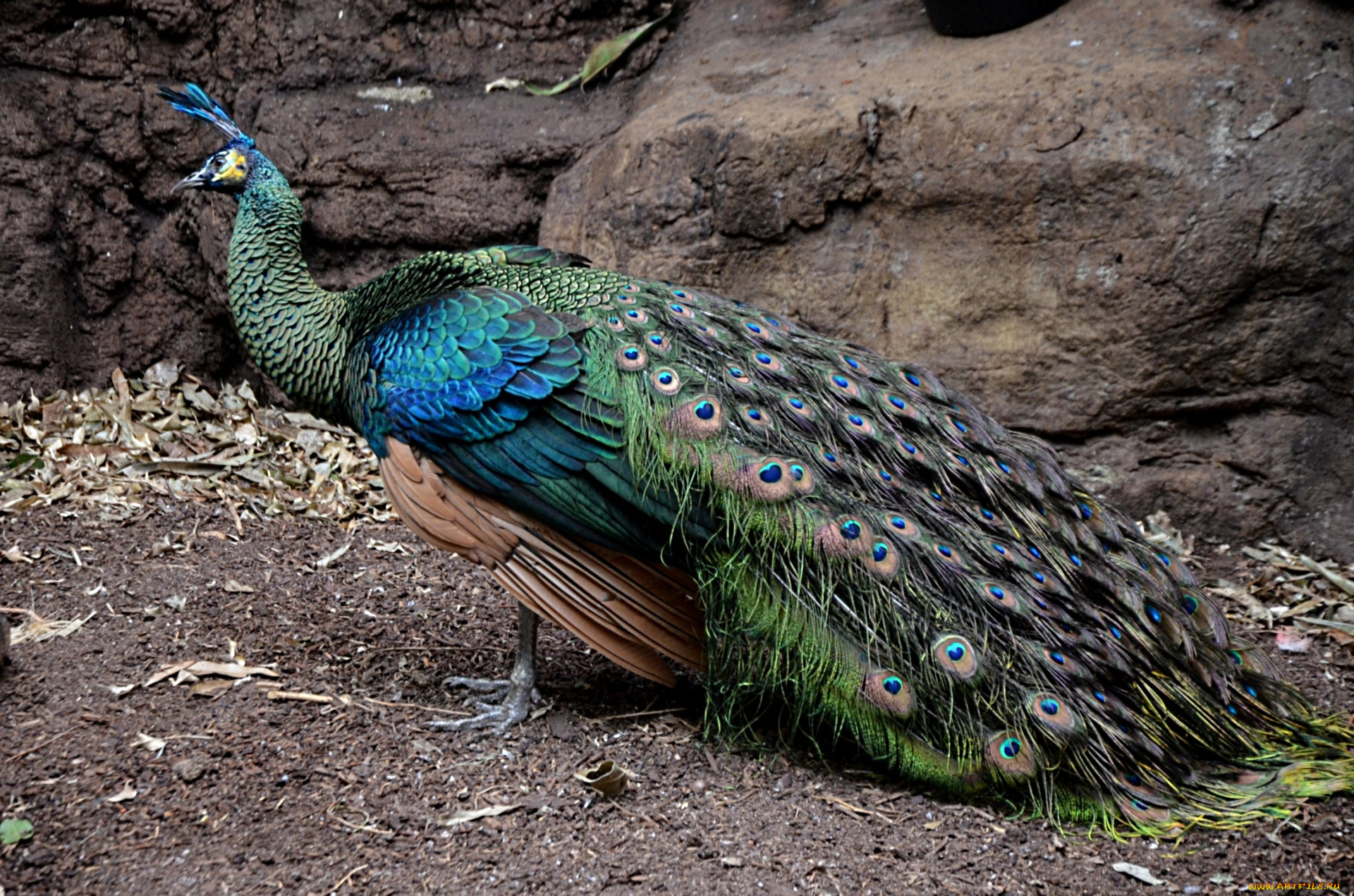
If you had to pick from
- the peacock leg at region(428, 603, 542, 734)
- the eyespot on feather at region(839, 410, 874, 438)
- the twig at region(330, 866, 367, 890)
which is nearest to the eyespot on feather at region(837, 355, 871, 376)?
the eyespot on feather at region(839, 410, 874, 438)

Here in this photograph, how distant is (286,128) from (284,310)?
268 cm

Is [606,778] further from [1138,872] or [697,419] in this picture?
[1138,872]

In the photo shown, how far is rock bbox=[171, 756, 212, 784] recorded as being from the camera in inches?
124

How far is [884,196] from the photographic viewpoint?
16.8 ft

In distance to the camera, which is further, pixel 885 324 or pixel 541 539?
pixel 885 324

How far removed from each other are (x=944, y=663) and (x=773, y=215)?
2749 mm

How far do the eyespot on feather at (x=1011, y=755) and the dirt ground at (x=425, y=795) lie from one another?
17 centimetres

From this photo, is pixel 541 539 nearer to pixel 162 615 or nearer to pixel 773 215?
pixel 162 615

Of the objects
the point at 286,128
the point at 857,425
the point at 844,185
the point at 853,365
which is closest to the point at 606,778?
the point at 857,425

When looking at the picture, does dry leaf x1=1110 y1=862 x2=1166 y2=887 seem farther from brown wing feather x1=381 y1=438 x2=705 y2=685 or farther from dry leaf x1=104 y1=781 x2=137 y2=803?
dry leaf x1=104 y1=781 x2=137 y2=803

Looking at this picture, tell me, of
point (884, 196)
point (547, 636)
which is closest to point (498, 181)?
point (884, 196)

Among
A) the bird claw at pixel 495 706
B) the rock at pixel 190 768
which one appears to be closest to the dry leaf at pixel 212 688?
the rock at pixel 190 768

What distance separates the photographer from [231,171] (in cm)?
420

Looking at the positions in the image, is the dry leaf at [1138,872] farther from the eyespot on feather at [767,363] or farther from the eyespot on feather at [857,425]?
the eyespot on feather at [767,363]
